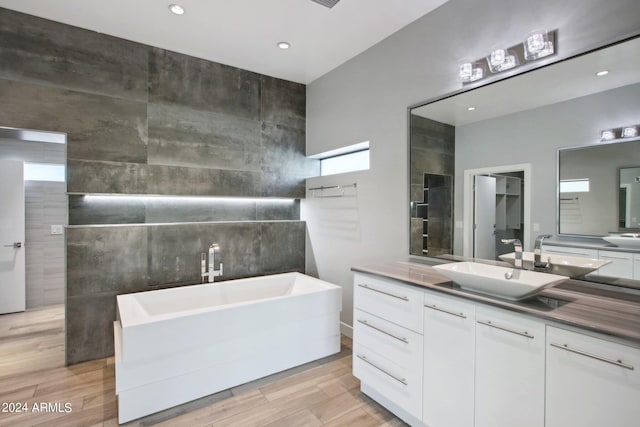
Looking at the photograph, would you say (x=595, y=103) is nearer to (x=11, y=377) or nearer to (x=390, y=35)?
(x=390, y=35)

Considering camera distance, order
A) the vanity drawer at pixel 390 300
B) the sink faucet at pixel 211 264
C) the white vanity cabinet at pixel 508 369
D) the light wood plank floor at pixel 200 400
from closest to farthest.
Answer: the white vanity cabinet at pixel 508 369, the vanity drawer at pixel 390 300, the light wood plank floor at pixel 200 400, the sink faucet at pixel 211 264

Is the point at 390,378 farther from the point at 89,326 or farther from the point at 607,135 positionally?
the point at 89,326

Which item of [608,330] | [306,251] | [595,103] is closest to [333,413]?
[608,330]

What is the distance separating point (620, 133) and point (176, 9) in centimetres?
317

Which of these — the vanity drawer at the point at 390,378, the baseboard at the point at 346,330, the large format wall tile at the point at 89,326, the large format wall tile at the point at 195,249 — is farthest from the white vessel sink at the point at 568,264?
the large format wall tile at the point at 89,326

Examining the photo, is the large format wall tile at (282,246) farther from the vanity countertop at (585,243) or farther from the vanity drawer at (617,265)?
the vanity drawer at (617,265)

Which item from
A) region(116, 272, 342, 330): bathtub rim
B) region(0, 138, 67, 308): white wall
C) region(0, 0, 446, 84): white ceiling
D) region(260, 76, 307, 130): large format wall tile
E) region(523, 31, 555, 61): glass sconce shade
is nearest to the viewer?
region(523, 31, 555, 61): glass sconce shade

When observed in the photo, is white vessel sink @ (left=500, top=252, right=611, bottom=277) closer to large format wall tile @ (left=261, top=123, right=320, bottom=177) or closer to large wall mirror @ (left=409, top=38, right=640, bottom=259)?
large wall mirror @ (left=409, top=38, right=640, bottom=259)

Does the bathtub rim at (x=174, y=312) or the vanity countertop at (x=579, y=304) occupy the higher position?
the vanity countertop at (x=579, y=304)

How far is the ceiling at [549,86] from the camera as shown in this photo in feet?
5.35

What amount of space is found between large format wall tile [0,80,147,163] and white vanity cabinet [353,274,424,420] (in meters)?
2.59

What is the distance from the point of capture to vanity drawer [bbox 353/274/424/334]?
6.34ft

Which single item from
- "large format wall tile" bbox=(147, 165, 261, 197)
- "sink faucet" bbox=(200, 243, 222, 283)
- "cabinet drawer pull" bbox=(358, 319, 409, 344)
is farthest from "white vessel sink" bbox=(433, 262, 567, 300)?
"large format wall tile" bbox=(147, 165, 261, 197)

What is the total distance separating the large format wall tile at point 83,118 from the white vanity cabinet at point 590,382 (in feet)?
11.6
